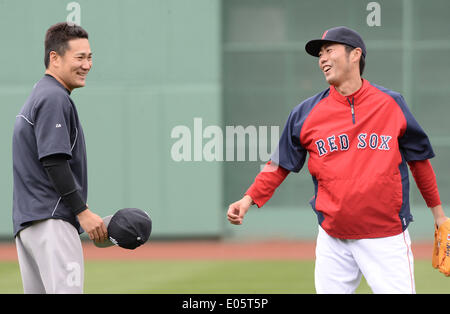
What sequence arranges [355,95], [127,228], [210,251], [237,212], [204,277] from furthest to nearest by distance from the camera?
[210,251] → [204,277] → [237,212] → [355,95] → [127,228]

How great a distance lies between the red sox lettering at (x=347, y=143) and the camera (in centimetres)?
396

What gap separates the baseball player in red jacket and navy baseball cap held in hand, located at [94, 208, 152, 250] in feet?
1.89

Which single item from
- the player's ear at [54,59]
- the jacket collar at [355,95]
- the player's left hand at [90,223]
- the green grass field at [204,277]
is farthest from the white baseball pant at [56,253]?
the green grass field at [204,277]

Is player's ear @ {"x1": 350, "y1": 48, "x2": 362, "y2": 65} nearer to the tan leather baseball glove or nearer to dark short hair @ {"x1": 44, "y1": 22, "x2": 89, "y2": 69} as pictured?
the tan leather baseball glove

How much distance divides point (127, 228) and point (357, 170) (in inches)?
56.0

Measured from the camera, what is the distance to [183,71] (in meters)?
12.0

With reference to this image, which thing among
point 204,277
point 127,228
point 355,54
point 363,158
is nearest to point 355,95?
point 355,54

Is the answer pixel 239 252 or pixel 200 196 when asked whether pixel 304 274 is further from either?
pixel 200 196

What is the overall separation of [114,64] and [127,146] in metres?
1.53

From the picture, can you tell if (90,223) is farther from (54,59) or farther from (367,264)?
(367,264)

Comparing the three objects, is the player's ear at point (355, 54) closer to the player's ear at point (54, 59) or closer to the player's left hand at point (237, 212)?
the player's left hand at point (237, 212)

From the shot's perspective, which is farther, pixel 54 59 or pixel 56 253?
pixel 54 59

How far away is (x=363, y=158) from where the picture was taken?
3955 millimetres

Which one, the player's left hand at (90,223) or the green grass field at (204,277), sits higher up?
the player's left hand at (90,223)
